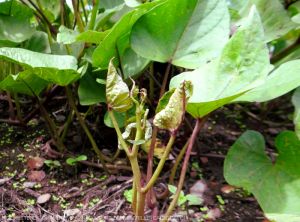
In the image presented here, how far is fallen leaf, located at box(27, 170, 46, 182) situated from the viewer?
86cm

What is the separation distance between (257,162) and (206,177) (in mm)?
171

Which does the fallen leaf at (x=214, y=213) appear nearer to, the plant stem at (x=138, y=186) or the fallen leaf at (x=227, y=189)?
the fallen leaf at (x=227, y=189)

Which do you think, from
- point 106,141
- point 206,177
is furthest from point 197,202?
point 106,141

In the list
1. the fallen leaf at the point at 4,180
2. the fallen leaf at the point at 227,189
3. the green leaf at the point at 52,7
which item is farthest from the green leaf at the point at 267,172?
the green leaf at the point at 52,7

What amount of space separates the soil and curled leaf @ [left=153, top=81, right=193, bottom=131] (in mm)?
308

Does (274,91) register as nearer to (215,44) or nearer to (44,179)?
(215,44)

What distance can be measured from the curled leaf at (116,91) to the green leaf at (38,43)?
1.32ft

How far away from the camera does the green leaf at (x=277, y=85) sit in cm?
59

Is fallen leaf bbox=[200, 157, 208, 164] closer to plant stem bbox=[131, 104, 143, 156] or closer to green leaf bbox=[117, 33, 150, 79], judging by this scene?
green leaf bbox=[117, 33, 150, 79]

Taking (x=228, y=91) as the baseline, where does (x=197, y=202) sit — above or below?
below

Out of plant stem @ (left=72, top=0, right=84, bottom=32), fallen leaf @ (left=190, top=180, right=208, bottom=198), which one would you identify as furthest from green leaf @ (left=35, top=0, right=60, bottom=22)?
fallen leaf @ (left=190, top=180, right=208, bottom=198)

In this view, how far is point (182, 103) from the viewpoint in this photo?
513mm

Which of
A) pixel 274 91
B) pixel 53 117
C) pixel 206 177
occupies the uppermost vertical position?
pixel 274 91

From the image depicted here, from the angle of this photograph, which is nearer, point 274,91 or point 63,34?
point 274,91
